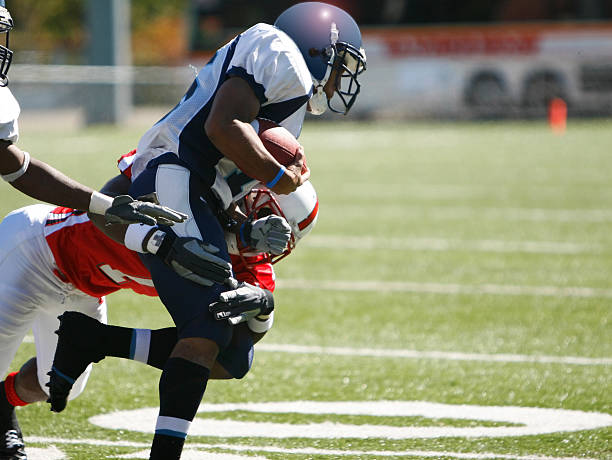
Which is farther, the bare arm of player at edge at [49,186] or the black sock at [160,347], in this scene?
the black sock at [160,347]

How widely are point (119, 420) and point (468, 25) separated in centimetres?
2187

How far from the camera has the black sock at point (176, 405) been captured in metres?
2.85

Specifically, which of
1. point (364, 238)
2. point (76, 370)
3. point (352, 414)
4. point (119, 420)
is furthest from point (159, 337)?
A: point (364, 238)

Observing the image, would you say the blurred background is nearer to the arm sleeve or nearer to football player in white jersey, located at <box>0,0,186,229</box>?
the arm sleeve

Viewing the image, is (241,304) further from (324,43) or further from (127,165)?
(324,43)

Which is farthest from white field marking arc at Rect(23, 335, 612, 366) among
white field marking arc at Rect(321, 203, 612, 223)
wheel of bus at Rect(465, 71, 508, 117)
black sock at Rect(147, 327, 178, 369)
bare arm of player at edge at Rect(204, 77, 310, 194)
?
wheel of bus at Rect(465, 71, 508, 117)

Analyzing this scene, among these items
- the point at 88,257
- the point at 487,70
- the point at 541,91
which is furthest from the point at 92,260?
the point at 487,70

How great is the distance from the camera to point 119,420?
13.1 feet

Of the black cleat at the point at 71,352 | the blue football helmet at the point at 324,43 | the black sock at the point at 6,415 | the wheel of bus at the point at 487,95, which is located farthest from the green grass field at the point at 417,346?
the wheel of bus at the point at 487,95

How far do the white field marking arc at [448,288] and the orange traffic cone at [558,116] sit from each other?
14.2 meters

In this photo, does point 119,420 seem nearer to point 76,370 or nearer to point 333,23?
point 76,370

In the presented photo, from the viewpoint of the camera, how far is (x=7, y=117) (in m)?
2.98

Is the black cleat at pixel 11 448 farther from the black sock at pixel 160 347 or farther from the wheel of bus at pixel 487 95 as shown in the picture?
the wheel of bus at pixel 487 95

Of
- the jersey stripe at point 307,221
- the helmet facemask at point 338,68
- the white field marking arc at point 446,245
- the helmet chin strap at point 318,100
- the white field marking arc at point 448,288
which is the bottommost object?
the white field marking arc at point 446,245
